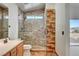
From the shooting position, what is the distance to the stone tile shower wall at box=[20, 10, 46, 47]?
2.09 meters

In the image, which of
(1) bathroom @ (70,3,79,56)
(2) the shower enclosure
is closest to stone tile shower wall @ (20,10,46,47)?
(2) the shower enclosure

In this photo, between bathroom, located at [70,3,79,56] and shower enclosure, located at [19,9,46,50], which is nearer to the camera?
shower enclosure, located at [19,9,46,50]

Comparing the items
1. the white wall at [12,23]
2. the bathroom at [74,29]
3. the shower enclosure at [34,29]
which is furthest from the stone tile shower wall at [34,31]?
the bathroom at [74,29]

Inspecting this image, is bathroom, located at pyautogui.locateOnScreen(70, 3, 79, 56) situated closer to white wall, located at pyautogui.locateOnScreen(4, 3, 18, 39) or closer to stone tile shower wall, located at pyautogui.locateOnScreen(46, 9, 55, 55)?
stone tile shower wall, located at pyautogui.locateOnScreen(46, 9, 55, 55)

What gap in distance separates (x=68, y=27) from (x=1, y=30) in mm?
1082

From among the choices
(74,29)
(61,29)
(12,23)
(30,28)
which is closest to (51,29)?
(61,29)

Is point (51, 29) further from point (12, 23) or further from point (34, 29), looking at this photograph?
point (12, 23)

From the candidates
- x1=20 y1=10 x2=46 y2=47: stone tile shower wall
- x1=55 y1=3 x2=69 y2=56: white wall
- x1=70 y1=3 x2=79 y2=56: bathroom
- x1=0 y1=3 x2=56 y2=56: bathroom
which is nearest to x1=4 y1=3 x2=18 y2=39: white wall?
x1=0 y1=3 x2=56 y2=56: bathroom

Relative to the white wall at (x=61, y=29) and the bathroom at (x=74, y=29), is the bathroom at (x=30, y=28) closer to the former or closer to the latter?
the white wall at (x=61, y=29)

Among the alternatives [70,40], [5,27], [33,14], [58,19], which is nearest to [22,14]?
[33,14]

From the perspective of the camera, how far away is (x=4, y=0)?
4.44 ft

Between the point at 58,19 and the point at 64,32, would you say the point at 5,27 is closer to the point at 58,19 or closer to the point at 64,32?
the point at 58,19

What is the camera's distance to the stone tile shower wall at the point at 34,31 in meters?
2.09

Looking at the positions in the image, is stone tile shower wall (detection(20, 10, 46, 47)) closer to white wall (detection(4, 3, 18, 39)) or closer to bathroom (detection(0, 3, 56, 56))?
bathroom (detection(0, 3, 56, 56))
